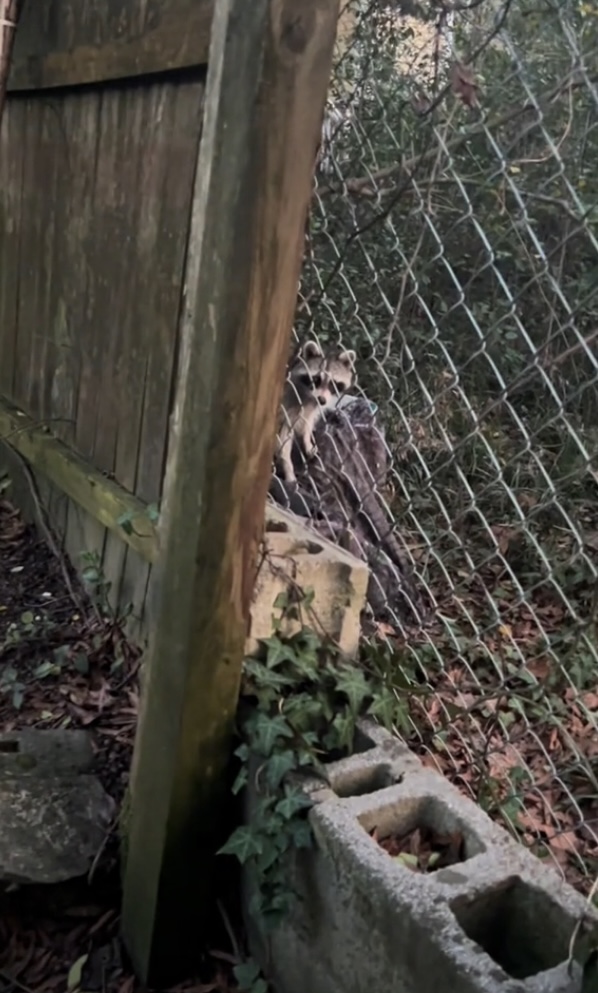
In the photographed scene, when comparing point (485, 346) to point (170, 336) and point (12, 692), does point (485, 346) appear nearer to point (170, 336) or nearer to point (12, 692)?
point (170, 336)

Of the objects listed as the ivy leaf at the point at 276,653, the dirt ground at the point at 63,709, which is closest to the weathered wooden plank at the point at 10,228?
the dirt ground at the point at 63,709

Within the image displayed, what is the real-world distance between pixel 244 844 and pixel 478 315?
56.8 inches

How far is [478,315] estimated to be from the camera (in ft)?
8.30

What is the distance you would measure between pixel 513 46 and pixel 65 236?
1.72 meters

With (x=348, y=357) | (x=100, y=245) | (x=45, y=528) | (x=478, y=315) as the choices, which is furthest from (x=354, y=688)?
(x=45, y=528)

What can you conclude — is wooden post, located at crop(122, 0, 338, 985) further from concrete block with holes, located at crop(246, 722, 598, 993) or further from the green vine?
concrete block with holes, located at crop(246, 722, 598, 993)

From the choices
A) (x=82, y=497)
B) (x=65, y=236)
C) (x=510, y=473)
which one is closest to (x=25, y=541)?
(x=82, y=497)

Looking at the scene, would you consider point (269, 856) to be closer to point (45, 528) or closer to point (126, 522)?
point (126, 522)

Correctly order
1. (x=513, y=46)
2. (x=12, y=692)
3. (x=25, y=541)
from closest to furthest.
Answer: (x=513, y=46) < (x=12, y=692) < (x=25, y=541)

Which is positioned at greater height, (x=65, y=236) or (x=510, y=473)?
(x=65, y=236)

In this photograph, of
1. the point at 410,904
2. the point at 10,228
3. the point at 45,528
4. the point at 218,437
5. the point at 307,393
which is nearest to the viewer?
the point at 410,904

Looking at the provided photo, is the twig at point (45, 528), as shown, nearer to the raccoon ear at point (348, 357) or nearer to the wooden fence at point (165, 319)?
the wooden fence at point (165, 319)

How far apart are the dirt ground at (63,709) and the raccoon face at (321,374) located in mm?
848

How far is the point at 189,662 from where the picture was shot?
1.80 m
